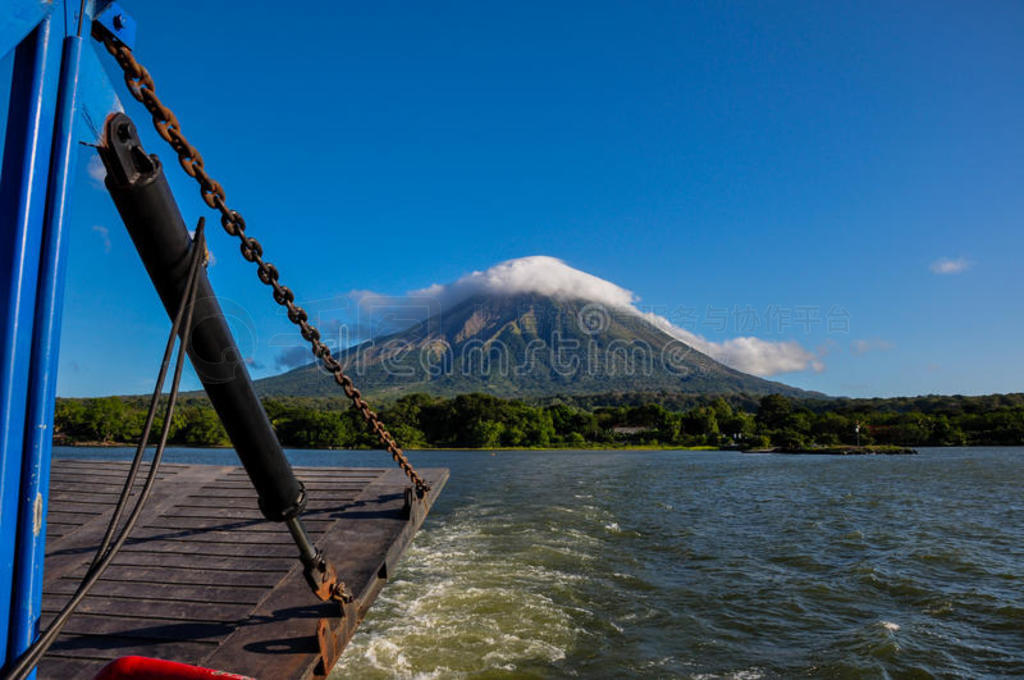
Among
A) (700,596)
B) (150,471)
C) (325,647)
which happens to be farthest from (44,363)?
(700,596)

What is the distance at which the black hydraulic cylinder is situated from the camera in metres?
1.91

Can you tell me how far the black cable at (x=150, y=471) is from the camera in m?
1.69

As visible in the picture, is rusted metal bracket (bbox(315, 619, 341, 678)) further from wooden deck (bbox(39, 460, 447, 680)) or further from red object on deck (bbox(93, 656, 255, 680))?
red object on deck (bbox(93, 656, 255, 680))

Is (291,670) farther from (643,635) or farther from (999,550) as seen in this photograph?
(999,550)

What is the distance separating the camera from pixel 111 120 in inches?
75.9

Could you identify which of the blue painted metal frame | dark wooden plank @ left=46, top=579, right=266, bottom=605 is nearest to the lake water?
dark wooden plank @ left=46, top=579, right=266, bottom=605

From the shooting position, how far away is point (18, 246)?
1.72 meters

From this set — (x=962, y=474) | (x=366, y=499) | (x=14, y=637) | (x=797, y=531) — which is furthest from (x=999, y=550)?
(x=962, y=474)

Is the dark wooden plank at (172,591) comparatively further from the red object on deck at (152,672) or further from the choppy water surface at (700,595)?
the choppy water surface at (700,595)

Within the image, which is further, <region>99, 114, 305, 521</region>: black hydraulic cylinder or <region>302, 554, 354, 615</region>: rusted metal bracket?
<region>302, 554, 354, 615</region>: rusted metal bracket

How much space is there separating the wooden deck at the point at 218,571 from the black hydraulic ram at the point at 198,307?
1.32m

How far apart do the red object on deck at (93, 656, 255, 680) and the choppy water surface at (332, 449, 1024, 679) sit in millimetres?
4749

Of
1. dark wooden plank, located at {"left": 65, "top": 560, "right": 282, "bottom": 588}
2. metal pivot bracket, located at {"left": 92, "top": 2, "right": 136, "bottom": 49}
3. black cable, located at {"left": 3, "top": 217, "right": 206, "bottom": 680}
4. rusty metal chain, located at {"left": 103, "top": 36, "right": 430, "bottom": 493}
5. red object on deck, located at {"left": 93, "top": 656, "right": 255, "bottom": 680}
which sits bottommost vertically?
dark wooden plank, located at {"left": 65, "top": 560, "right": 282, "bottom": 588}

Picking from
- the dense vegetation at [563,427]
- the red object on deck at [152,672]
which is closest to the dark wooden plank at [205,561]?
the red object on deck at [152,672]
